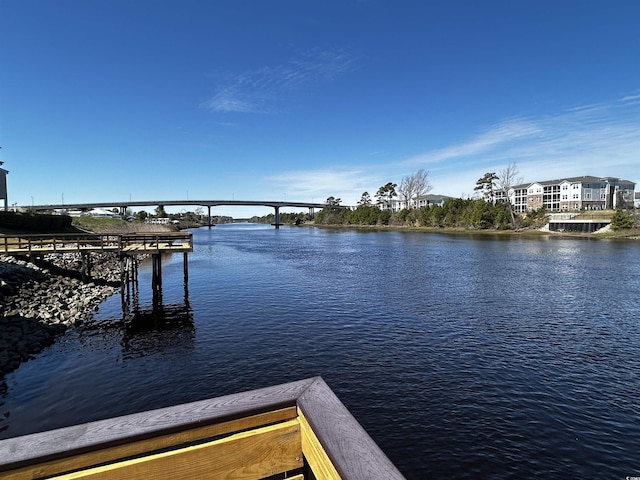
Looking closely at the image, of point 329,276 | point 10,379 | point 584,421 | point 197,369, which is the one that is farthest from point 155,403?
point 329,276

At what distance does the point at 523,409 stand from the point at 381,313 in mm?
10659

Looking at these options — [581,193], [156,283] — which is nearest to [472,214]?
[581,193]

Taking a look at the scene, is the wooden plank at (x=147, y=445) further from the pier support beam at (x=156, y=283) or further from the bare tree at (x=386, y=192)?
the bare tree at (x=386, y=192)

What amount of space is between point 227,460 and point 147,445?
22.4 inches

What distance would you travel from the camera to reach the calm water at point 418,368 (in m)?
9.52

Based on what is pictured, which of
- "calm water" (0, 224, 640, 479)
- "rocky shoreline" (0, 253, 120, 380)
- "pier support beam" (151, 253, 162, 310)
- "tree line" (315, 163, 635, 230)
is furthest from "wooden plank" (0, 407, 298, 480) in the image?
"tree line" (315, 163, 635, 230)

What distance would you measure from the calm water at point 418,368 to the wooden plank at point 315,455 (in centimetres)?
741

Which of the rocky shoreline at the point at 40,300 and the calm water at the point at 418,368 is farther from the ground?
the rocky shoreline at the point at 40,300

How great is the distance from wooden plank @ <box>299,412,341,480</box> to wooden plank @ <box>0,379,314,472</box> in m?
0.23

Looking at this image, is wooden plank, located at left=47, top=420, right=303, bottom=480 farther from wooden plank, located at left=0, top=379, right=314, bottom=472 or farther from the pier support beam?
the pier support beam

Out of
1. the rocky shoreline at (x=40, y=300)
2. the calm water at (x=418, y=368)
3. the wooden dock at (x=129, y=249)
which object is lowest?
the calm water at (x=418, y=368)

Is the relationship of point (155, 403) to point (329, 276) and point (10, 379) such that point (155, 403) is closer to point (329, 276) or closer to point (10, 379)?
point (10, 379)

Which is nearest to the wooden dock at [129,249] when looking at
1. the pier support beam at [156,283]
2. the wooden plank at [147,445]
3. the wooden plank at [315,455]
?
the pier support beam at [156,283]

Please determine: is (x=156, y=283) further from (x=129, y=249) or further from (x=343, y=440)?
(x=343, y=440)
